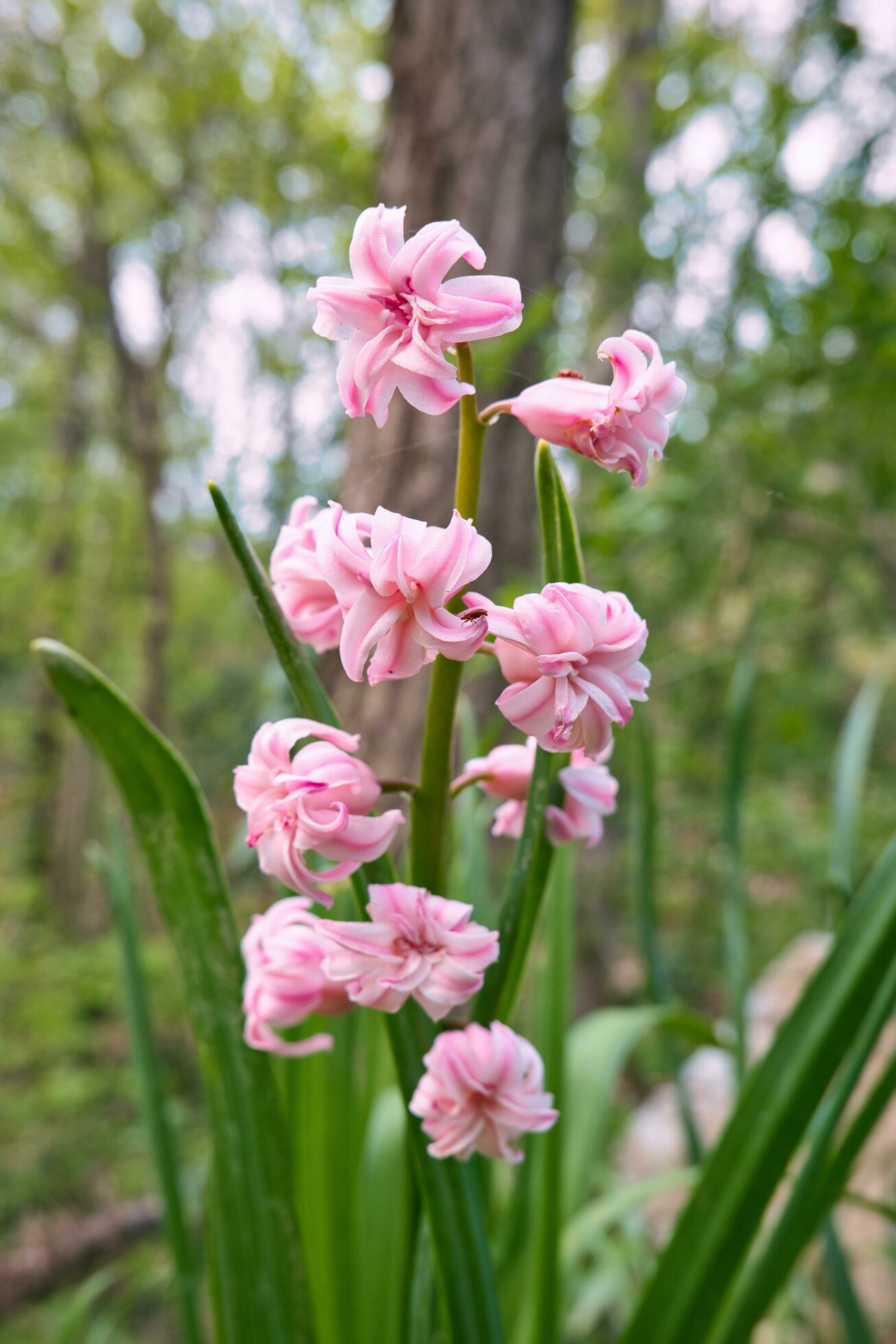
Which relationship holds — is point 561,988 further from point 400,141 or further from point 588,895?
point 588,895

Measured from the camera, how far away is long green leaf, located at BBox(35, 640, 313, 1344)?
16.3 inches

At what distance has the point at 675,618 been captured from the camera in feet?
7.74

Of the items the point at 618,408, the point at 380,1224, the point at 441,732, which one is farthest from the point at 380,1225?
the point at 618,408

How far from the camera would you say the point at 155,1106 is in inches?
24.1

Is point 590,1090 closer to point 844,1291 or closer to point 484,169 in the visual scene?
point 844,1291

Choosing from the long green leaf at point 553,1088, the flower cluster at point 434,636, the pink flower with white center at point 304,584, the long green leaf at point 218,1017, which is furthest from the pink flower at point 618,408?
the long green leaf at point 553,1088

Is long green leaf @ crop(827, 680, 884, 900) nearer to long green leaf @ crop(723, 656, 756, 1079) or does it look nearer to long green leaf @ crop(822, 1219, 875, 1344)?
long green leaf @ crop(723, 656, 756, 1079)

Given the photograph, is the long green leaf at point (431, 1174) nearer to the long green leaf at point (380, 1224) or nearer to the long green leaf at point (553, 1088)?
the long green leaf at point (553, 1088)

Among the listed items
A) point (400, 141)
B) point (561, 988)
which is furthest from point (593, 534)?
point (561, 988)

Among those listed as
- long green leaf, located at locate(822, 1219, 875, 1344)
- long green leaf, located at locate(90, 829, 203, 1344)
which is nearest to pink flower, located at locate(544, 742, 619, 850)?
long green leaf, located at locate(90, 829, 203, 1344)

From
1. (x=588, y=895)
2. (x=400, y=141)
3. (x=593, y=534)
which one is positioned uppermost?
(x=400, y=141)

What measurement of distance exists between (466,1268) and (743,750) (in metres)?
0.40

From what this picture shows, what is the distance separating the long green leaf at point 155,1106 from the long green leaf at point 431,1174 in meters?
0.29

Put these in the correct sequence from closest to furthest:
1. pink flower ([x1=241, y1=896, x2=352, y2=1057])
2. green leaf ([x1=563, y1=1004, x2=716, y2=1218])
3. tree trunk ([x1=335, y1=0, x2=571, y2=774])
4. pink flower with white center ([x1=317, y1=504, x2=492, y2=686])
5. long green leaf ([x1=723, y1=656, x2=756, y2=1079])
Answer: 1. pink flower with white center ([x1=317, y1=504, x2=492, y2=686])
2. pink flower ([x1=241, y1=896, x2=352, y2=1057])
3. long green leaf ([x1=723, y1=656, x2=756, y2=1079])
4. green leaf ([x1=563, y1=1004, x2=716, y2=1218])
5. tree trunk ([x1=335, y1=0, x2=571, y2=774])
